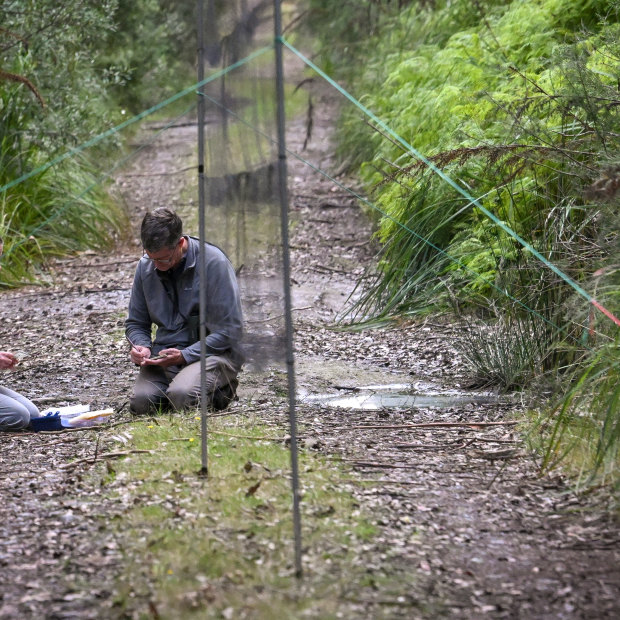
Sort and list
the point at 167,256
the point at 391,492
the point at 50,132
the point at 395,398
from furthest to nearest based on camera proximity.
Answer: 1. the point at 50,132
2. the point at 395,398
3. the point at 167,256
4. the point at 391,492

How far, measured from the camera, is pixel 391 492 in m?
4.08

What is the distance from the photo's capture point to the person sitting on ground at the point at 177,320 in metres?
Result: 5.18

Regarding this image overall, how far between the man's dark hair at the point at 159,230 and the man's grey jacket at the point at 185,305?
0.66ft

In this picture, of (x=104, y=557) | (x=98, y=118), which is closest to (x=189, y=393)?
(x=104, y=557)

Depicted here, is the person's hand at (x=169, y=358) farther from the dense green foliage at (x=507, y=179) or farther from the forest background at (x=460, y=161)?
the dense green foliage at (x=507, y=179)

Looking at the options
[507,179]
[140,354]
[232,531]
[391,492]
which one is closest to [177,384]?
[140,354]

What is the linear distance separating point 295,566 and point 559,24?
24.6ft

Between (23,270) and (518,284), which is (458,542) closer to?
(518,284)

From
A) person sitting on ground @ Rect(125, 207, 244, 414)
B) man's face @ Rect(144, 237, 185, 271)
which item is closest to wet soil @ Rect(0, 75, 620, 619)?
person sitting on ground @ Rect(125, 207, 244, 414)

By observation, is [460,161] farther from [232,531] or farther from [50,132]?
[50,132]

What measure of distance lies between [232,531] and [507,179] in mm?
2711

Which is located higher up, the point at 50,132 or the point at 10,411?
the point at 50,132

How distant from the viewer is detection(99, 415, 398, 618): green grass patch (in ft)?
10.2

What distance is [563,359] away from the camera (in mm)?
5492
